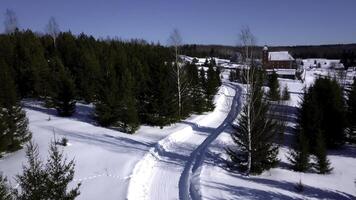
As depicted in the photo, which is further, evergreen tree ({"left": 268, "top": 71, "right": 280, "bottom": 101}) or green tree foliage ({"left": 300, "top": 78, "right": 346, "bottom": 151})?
evergreen tree ({"left": 268, "top": 71, "right": 280, "bottom": 101})

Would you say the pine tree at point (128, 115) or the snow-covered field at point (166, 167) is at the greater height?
the pine tree at point (128, 115)

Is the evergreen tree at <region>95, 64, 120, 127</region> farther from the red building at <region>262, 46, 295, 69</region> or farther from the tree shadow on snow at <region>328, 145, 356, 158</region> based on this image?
the red building at <region>262, 46, 295, 69</region>

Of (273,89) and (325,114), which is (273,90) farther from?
(325,114)

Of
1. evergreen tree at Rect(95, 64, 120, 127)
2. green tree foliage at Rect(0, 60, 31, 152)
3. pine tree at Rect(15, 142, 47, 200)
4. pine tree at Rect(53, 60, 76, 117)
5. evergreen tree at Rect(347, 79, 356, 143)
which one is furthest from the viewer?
pine tree at Rect(53, 60, 76, 117)

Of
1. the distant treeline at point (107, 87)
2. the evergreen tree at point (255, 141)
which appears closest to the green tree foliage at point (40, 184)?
the evergreen tree at point (255, 141)

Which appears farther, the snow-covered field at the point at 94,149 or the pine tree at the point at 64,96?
the pine tree at the point at 64,96

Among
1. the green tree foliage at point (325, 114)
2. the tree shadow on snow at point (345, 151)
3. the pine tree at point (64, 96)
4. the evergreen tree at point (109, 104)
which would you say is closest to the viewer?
the green tree foliage at point (325, 114)

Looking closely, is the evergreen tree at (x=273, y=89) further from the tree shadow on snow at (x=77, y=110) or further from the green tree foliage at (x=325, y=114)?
the tree shadow on snow at (x=77, y=110)

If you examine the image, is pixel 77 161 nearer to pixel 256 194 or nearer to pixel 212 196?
pixel 212 196

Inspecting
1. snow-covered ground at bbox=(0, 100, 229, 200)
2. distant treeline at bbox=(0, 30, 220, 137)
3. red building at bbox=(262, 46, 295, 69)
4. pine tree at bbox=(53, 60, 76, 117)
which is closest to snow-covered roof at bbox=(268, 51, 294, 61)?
red building at bbox=(262, 46, 295, 69)

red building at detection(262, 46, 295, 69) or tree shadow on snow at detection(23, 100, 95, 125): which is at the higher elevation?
red building at detection(262, 46, 295, 69)
